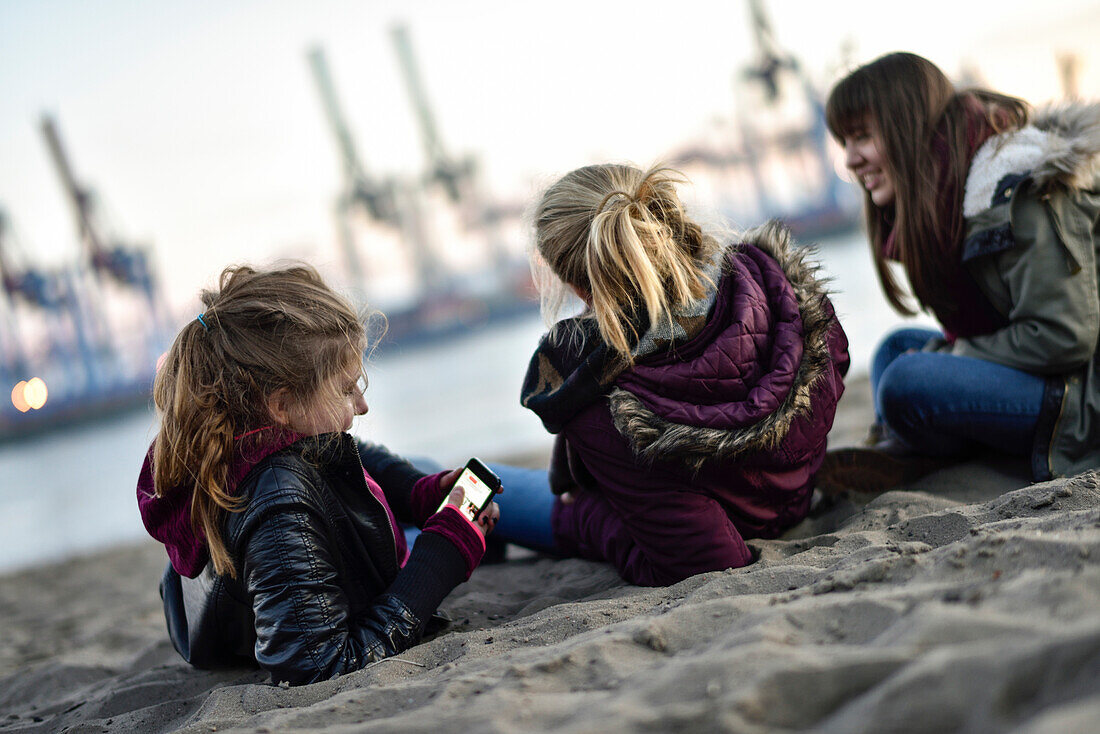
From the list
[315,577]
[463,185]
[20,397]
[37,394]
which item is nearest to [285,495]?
[315,577]

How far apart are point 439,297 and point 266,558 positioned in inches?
1739

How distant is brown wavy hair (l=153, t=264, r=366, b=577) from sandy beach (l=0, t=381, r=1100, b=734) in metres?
0.43

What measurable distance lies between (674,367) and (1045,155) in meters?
1.03

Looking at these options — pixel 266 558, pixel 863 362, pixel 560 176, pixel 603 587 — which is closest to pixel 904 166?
pixel 560 176

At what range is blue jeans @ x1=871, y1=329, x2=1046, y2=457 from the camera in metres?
1.98

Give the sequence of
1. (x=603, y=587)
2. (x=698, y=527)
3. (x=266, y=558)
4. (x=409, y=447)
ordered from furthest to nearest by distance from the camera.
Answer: (x=409, y=447) < (x=603, y=587) < (x=698, y=527) < (x=266, y=558)

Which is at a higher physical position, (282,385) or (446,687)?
(282,385)

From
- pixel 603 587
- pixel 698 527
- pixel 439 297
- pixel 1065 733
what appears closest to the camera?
pixel 1065 733

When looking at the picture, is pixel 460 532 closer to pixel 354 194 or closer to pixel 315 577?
pixel 315 577

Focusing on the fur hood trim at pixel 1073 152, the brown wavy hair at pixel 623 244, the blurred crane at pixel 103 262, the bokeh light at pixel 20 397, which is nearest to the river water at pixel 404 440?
the brown wavy hair at pixel 623 244

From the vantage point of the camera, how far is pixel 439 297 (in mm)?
45094

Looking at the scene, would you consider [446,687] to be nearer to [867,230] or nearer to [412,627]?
A: [412,627]

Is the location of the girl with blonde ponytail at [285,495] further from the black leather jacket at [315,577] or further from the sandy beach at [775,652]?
the sandy beach at [775,652]

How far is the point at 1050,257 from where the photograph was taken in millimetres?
1868
